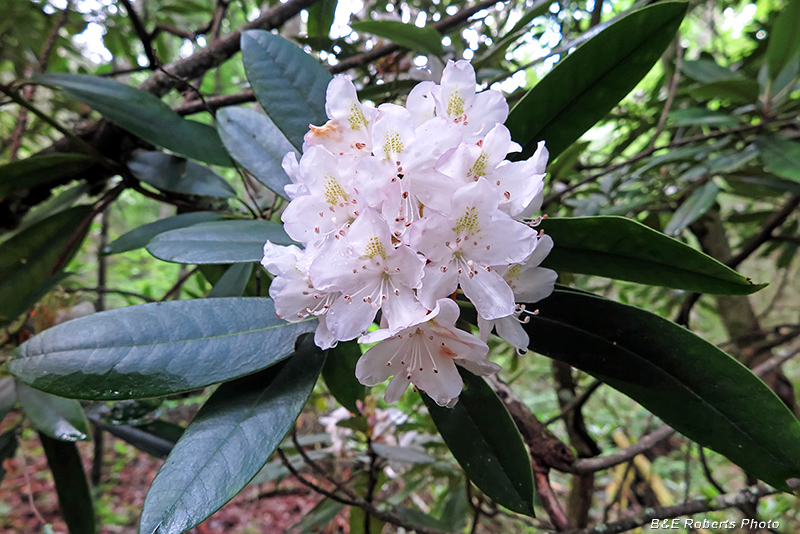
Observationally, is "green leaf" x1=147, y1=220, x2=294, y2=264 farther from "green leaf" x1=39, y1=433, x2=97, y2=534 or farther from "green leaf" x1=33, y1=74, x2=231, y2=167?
"green leaf" x1=39, y1=433, x2=97, y2=534

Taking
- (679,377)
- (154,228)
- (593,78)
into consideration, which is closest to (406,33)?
(593,78)

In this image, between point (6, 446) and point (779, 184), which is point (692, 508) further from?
point (6, 446)

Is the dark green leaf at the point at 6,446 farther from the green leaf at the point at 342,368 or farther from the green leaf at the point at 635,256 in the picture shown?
the green leaf at the point at 635,256

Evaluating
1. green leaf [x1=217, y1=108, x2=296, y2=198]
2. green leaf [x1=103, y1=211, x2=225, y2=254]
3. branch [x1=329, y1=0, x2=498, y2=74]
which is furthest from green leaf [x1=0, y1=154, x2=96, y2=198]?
branch [x1=329, y1=0, x2=498, y2=74]

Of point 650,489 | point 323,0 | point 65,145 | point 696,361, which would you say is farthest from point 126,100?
point 650,489

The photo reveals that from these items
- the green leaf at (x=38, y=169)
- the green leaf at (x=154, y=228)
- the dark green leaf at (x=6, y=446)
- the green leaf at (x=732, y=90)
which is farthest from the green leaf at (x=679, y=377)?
the dark green leaf at (x=6, y=446)

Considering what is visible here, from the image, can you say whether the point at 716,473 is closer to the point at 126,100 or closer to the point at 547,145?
the point at 547,145
